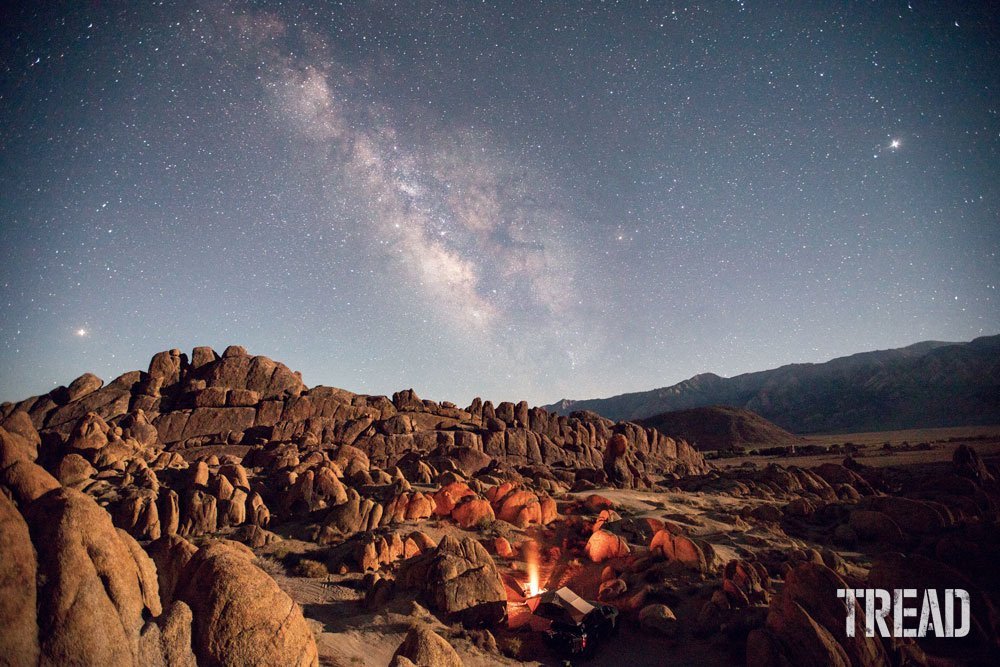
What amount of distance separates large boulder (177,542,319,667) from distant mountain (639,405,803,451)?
109224 millimetres

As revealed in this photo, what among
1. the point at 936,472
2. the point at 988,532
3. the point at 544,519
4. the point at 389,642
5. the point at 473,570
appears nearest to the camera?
the point at 389,642

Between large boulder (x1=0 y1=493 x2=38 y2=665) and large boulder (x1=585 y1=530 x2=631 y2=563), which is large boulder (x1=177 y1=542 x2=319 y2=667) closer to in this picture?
large boulder (x1=0 y1=493 x2=38 y2=665)

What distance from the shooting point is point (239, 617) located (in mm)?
6035

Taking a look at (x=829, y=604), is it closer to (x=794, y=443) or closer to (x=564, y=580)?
(x=564, y=580)

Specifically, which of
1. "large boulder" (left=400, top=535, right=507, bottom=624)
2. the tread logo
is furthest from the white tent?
the tread logo

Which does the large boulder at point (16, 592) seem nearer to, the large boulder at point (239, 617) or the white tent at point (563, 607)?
the large boulder at point (239, 617)

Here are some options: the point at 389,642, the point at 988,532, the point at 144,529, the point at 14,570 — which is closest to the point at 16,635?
the point at 14,570

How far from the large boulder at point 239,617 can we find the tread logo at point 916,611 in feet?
49.5

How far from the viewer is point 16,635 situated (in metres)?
4.18

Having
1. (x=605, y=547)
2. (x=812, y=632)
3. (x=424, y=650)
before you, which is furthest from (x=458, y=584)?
(x=812, y=632)

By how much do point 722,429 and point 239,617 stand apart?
12980 cm

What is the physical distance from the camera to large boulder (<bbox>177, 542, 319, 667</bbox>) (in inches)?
227

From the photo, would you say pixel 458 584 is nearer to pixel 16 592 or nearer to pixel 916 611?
pixel 16 592

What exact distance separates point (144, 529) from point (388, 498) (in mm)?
12074
